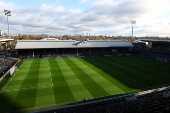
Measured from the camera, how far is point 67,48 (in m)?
54.4

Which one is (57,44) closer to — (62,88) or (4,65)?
→ (4,65)

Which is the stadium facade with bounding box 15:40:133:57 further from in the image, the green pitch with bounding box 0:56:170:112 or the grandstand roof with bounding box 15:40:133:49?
the green pitch with bounding box 0:56:170:112

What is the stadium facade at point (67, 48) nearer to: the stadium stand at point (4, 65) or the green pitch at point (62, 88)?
the stadium stand at point (4, 65)

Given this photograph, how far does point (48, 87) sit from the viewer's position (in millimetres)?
19969

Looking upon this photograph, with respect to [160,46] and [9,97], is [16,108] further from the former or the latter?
[160,46]

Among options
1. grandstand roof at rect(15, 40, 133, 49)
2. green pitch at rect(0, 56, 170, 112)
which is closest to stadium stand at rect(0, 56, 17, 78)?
green pitch at rect(0, 56, 170, 112)

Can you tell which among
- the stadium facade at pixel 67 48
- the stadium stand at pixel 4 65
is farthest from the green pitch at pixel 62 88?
the stadium facade at pixel 67 48

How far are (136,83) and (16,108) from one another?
767 inches

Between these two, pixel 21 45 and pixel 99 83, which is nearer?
pixel 99 83

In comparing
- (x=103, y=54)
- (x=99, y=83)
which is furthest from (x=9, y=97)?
(x=103, y=54)

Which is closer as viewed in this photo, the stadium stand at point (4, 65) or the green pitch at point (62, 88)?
the green pitch at point (62, 88)

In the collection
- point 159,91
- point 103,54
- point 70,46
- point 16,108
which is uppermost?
point 70,46

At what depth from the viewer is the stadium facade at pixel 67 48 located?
48250mm

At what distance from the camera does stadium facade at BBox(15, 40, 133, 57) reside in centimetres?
4825
